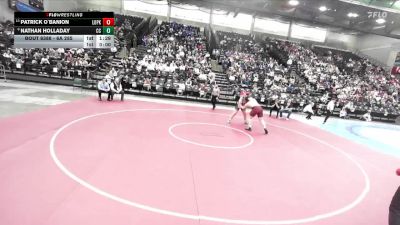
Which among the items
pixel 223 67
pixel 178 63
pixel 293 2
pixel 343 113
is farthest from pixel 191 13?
pixel 343 113

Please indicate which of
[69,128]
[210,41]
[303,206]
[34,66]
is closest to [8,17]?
[34,66]

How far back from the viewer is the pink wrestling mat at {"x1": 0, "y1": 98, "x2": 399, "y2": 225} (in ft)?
11.2

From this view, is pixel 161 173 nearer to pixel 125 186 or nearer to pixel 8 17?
pixel 125 186

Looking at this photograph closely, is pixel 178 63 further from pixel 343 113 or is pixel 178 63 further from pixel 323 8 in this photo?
pixel 323 8

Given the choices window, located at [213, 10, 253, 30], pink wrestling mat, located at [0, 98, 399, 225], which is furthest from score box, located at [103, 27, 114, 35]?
window, located at [213, 10, 253, 30]

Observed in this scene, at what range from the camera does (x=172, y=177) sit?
4.55m

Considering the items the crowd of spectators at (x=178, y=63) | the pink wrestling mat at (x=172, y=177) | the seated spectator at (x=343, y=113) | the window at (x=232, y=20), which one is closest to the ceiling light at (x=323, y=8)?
the window at (x=232, y=20)
